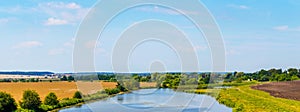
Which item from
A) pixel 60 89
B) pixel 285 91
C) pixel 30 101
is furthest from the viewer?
pixel 60 89

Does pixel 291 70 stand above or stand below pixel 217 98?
above

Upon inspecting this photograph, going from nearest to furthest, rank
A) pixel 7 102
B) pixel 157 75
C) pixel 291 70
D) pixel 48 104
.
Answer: pixel 7 102 → pixel 48 104 → pixel 157 75 → pixel 291 70

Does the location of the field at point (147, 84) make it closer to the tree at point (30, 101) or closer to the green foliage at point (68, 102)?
the green foliage at point (68, 102)

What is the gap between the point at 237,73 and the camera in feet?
184

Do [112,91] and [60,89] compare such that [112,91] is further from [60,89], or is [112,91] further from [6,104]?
[6,104]

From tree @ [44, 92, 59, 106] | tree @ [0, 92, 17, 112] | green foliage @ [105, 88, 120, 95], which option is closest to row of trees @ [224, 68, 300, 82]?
green foliage @ [105, 88, 120, 95]

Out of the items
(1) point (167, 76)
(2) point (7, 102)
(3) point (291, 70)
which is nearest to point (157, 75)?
Result: (1) point (167, 76)

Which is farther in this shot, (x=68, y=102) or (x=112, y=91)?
(x=112, y=91)

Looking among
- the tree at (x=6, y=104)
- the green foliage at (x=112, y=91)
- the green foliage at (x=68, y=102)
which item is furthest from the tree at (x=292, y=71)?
the tree at (x=6, y=104)

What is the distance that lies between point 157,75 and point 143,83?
3.10 meters

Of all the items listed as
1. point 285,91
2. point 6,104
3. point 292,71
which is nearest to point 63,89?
point 6,104

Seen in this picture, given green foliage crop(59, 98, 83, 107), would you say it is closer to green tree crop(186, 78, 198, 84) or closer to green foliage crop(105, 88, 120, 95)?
green foliage crop(105, 88, 120, 95)

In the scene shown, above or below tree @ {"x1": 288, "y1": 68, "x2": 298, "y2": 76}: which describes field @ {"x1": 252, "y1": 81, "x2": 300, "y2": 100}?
below

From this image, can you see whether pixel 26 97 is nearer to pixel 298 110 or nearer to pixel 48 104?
pixel 48 104
